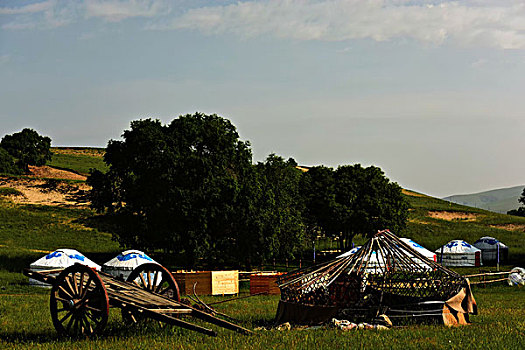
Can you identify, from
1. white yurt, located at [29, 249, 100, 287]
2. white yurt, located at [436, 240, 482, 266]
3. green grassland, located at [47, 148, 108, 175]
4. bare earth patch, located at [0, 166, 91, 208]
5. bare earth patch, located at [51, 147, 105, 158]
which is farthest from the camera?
bare earth patch, located at [51, 147, 105, 158]

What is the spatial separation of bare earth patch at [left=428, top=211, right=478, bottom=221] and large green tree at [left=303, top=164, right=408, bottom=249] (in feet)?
166

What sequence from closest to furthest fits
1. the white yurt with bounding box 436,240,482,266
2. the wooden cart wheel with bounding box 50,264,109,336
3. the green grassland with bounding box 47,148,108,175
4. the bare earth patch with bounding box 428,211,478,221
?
the wooden cart wheel with bounding box 50,264,109,336 < the white yurt with bounding box 436,240,482,266 < the bare earth patch with bounding box 428,211,478,221 < the green grassland with bounding box 47,148,108,175

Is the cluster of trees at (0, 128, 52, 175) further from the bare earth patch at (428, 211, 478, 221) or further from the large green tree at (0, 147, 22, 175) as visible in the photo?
the bare earth patch at (428, 211, 478, 221)

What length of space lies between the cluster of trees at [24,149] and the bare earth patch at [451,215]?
6712 centimetres

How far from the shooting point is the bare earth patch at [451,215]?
Result: 110 m

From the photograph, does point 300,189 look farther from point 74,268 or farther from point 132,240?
point 74,268

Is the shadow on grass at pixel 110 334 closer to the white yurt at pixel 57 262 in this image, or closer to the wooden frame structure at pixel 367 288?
the wooden frame structure at pixel 367 288

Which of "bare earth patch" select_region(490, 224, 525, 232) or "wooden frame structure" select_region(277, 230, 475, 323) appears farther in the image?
"bare earth patch" select_region(490, 224, 525, 232)

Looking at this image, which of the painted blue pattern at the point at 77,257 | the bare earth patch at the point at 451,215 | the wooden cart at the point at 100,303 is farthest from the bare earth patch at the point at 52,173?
the wooden cart at the point at 100,303

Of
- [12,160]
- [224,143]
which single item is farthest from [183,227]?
[12,160]

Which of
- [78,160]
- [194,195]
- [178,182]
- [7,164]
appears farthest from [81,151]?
[194,195]

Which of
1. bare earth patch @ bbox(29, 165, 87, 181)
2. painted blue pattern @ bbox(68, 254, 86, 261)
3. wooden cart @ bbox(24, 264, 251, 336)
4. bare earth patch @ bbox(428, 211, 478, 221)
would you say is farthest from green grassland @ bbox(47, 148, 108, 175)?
wooden cart @ bbox(24, 264, 251, 336)

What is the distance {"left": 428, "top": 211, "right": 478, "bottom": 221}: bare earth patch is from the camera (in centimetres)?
11044

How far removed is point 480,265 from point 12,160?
72641mm
